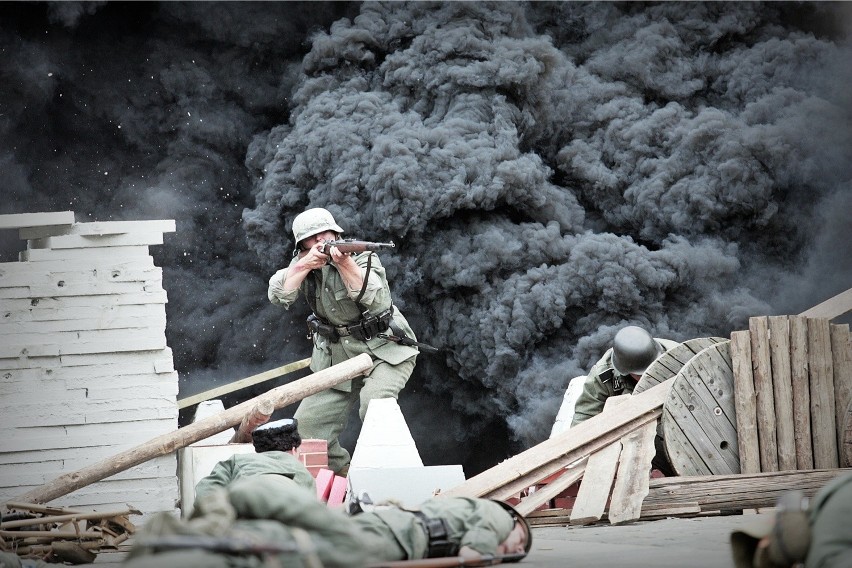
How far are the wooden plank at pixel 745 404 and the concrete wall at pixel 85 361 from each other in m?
3.76

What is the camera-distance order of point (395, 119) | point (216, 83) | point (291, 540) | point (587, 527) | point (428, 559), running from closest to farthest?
1. point (291, 540)
2. point (428, 559)
3. point (587, 527)
4. point (395, 119)
5. point (216, 83)

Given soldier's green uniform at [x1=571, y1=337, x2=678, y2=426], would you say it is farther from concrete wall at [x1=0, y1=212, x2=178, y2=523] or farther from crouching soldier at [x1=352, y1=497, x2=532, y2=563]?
crouching soldier at [x1=352, y1=497, x2=532, y2=563]

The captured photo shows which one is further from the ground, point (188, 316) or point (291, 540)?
point (188, 316)

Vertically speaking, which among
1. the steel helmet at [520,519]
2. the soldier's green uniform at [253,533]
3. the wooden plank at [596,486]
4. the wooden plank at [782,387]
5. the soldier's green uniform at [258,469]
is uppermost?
the wooden plank at [782,387]

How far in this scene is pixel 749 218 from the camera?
1385 cm

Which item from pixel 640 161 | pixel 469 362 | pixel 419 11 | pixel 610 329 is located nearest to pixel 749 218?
pixel 640 161

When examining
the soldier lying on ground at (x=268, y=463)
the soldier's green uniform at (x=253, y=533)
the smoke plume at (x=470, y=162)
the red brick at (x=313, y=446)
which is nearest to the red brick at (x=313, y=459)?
the red brick at (x=313, y=446)

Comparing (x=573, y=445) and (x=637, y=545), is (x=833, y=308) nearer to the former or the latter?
(x=573, y=445)

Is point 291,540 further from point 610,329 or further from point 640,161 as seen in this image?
point 640,161

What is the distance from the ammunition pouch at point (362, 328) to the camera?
8055mm

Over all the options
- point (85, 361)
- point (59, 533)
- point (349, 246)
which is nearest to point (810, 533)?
point (59, 533)

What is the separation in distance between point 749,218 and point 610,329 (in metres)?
2.64

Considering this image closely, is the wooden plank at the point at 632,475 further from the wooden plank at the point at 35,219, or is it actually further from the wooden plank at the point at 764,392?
the wooden plank at the point at 35,219

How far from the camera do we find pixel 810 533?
264 centimetres
